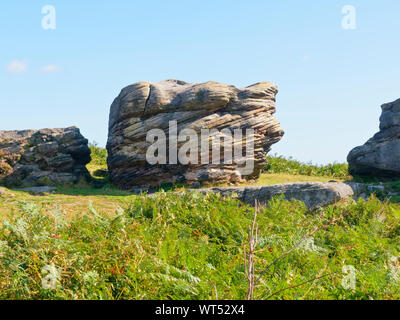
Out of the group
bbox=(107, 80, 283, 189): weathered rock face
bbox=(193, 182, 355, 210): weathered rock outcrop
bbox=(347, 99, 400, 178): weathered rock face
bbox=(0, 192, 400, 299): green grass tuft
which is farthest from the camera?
bbox=(347, 99, 400, 178): weathered rock face

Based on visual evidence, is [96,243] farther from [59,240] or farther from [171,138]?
[171,138]

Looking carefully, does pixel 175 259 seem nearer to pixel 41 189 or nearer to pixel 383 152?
pixel 41 189

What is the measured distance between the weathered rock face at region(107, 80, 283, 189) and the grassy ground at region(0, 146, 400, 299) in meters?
10.1

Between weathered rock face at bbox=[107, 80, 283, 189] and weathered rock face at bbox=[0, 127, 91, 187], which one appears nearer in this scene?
weathered rock face at bbox=[107, 80, 283, 189]

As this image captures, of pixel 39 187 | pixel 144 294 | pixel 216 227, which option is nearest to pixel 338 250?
pixel 216 227

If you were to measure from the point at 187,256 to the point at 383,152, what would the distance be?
→ 59.1 ft

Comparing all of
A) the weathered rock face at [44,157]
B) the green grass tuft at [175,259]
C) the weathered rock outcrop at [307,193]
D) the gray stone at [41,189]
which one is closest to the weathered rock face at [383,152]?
the weathered rock outcrop at [307,193]

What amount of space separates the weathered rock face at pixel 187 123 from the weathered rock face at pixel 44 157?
2.36 m

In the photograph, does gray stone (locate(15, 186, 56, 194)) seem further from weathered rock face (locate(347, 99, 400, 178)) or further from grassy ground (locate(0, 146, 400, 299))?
weathered rock face (locate(347, 99, 400, 178))

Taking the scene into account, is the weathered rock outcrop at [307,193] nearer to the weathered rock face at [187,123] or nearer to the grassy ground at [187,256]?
the grassy ground at [187,256]

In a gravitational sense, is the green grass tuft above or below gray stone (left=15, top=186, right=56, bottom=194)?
above

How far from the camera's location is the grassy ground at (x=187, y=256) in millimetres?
4121

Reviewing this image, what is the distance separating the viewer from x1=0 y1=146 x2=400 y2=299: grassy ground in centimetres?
412

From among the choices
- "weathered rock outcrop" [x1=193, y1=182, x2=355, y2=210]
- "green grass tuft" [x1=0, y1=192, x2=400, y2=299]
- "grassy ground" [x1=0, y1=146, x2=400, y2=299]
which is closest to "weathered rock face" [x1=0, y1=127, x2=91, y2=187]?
"weathered rock outcrop" [x1=193, y1=182, x2=355, y2=210]
